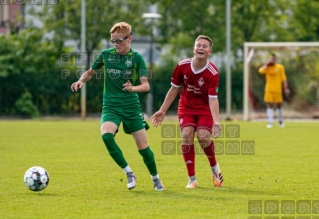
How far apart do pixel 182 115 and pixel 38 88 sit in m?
19.6

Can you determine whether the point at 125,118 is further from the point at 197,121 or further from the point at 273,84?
the point at 273,84

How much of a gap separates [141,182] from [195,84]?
1493 millimetres

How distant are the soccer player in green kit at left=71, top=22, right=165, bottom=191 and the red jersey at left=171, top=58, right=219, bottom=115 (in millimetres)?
593

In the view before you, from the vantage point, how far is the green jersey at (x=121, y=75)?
29.3 feet

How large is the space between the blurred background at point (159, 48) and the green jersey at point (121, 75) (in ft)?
46.7

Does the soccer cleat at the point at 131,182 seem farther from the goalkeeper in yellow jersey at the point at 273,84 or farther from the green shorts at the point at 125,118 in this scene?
the goalkeeper in yellow jersey at the point at 273,84

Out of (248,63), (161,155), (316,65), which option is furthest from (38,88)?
(161,155)

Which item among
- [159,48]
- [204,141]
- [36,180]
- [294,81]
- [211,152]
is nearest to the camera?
[36,180]

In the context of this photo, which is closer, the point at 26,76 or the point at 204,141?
the point at 204,141

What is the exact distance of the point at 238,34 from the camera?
108ft

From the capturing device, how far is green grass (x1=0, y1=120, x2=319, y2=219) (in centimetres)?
736

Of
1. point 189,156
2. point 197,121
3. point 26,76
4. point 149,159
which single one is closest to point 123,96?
point 149,159

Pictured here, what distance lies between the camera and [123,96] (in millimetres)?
8953

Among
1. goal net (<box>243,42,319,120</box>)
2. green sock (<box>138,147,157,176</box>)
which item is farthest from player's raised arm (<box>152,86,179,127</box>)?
goal net (<box>243,42,319,120</box>)
